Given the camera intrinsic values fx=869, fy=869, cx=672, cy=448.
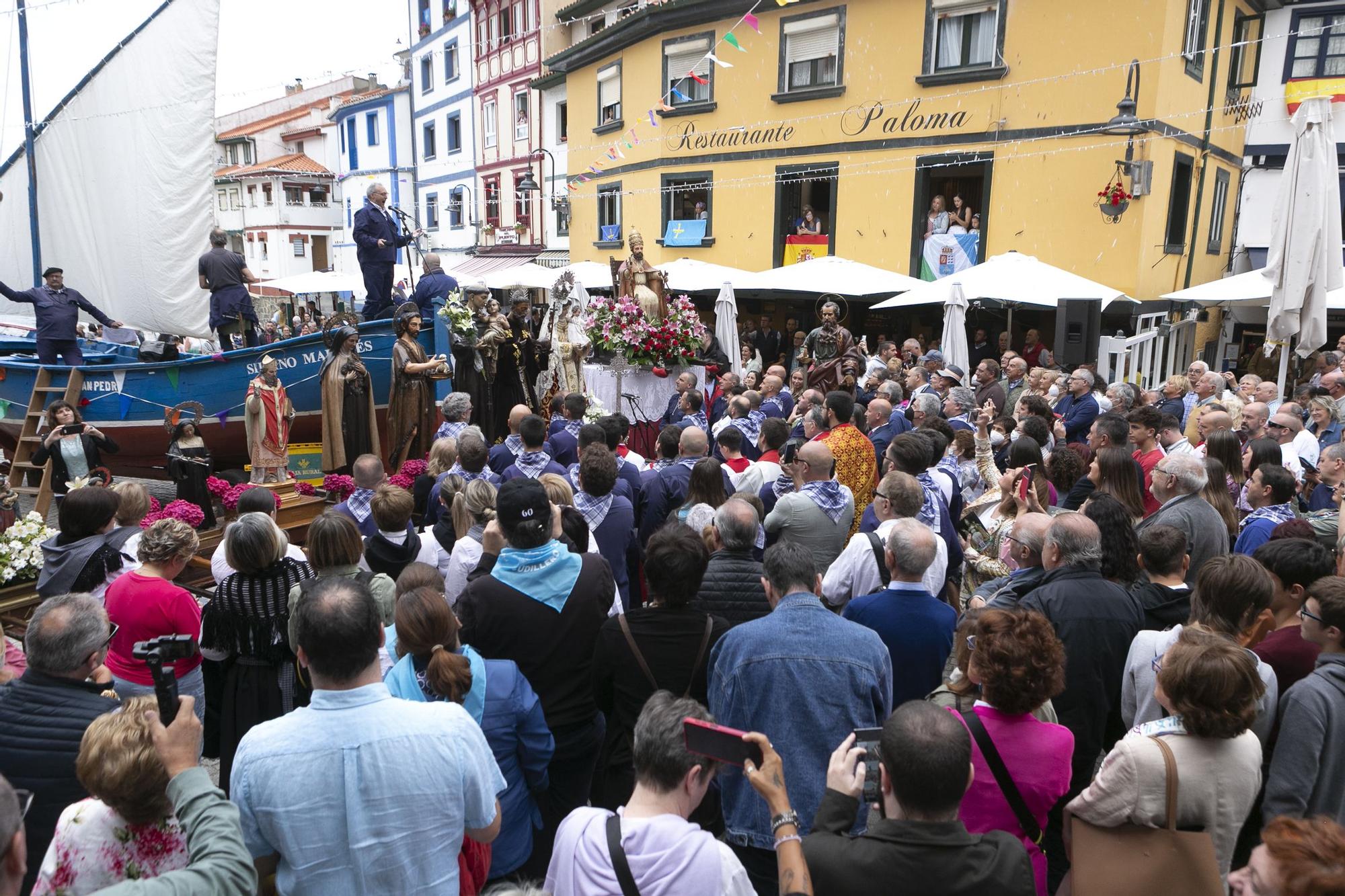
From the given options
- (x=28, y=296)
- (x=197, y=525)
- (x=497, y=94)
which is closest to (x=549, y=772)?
(x=197, y=525)

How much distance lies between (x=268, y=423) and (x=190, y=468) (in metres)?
0.83

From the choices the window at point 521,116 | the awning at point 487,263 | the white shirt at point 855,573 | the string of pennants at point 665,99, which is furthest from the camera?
the awning at point 487,263

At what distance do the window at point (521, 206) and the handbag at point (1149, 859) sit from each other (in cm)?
2825

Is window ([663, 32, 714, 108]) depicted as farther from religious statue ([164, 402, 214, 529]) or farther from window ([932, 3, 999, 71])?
religious statue ([164, 402, 214, 529])

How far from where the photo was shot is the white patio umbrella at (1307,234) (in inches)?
380

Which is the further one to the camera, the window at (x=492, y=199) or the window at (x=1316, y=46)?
the window at (x=492, y=199)

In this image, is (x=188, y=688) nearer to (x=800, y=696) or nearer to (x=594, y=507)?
(x=594, y=507)

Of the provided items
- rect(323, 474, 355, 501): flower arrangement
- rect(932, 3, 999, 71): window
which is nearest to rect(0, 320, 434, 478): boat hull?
rect(323, 474, 355, 501): flower arrangement

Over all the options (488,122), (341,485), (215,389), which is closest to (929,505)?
(341,485)

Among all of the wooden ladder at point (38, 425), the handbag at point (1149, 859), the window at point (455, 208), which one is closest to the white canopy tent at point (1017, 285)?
the handbag at point (1149, 859)

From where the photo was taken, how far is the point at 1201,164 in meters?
16.0

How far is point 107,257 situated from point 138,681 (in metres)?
10.9

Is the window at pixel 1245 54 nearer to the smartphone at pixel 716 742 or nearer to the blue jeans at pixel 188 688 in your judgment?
the smartphone at pixel 716 742

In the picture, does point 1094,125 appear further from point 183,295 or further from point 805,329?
point 183,295
